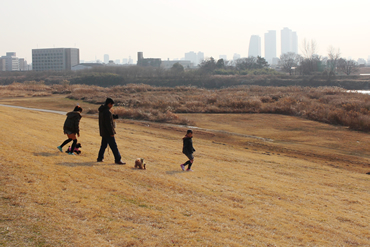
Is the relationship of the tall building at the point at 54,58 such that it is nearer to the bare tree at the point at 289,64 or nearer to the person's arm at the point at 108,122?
the bare tree at the point at 289,64

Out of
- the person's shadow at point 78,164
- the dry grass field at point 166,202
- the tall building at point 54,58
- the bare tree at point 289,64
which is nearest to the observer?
the dry grass field at point 166,202

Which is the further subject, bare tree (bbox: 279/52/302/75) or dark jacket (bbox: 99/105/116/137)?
bare tree (bbox: 279/52/302/75)

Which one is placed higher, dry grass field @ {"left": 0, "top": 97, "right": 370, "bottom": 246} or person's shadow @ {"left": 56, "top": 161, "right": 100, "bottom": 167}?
person's shadow @ {"left": 56, "top": 161, "right": 100, "bottom": 167}

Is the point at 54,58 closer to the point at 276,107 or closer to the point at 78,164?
the point at 276,107

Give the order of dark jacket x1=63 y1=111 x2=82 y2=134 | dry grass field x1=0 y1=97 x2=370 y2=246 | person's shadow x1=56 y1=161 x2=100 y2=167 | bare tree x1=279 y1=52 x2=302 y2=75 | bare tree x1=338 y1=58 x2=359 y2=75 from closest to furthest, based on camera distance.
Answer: dry grass field x1=0 y1=97 x2=370 y2=246, person's shadow x1=56 y1=161 x2=100 y2=167, dark jacket x1=63 y1=111 x2=82 y2=134, bare tree x1=338 y1=58 x2=359 y2=75, bare tree x1=279 y1=52 x2=302 y2=75

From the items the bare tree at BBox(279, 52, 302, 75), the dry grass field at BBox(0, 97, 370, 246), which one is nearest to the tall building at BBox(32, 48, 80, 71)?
the bare tree at BBox(279, 52, 302, 75)

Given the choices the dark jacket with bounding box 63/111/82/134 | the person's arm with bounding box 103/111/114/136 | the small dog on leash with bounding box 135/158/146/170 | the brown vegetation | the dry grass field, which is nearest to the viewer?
the dry grass field

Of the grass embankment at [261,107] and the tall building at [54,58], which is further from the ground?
the tall building at [54,58]

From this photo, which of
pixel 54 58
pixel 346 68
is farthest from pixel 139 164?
pixel 54 58

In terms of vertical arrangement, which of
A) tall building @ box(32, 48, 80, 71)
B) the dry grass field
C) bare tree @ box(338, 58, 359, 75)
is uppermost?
tall building @ box(32, 48, 80, 71)

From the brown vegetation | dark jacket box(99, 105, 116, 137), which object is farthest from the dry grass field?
the brown vegetation

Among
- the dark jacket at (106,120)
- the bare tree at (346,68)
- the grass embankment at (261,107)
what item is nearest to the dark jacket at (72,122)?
the dark jacket at (106,120)

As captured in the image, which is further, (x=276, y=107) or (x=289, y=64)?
(x=289, y=64)

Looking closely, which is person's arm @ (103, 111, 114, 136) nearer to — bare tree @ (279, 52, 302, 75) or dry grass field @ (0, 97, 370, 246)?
dry grass field @ (0, 97, 370, 246)
